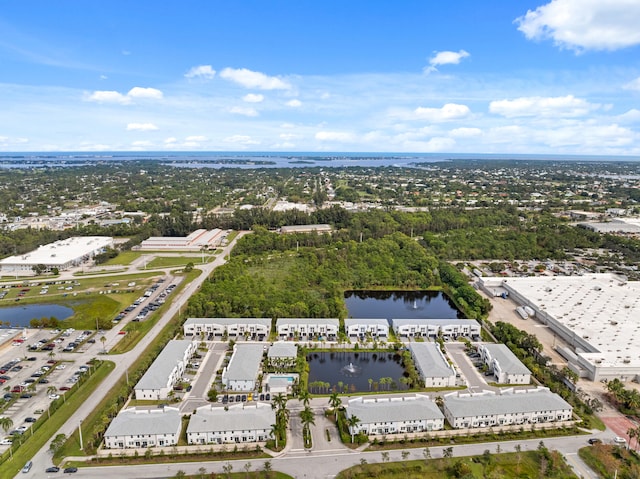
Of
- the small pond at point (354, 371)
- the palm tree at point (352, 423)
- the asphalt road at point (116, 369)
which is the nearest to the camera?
the asphalt road at point (116, 369)

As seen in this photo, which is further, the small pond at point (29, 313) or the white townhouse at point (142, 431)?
the small pond at point (29, 313)

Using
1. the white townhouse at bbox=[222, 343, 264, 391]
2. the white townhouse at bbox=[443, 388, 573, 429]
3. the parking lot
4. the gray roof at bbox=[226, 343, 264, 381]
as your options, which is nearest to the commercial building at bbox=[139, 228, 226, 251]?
the parking lot

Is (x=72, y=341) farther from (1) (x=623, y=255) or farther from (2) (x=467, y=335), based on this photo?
(1) (x=623, y=255)

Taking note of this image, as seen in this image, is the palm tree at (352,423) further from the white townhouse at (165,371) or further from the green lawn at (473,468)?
the white townhouse at (165,371)

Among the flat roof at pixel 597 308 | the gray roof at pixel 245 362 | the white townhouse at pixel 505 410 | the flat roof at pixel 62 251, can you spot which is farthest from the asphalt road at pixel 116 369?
the flat roof at pixel 597 308

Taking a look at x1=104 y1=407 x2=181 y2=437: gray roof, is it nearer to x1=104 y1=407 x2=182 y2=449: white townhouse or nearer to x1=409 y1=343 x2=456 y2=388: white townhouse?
x1=104 y1=407 x2=182 y2=449: white townhouse

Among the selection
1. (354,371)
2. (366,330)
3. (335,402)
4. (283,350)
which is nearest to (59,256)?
(283,350)
